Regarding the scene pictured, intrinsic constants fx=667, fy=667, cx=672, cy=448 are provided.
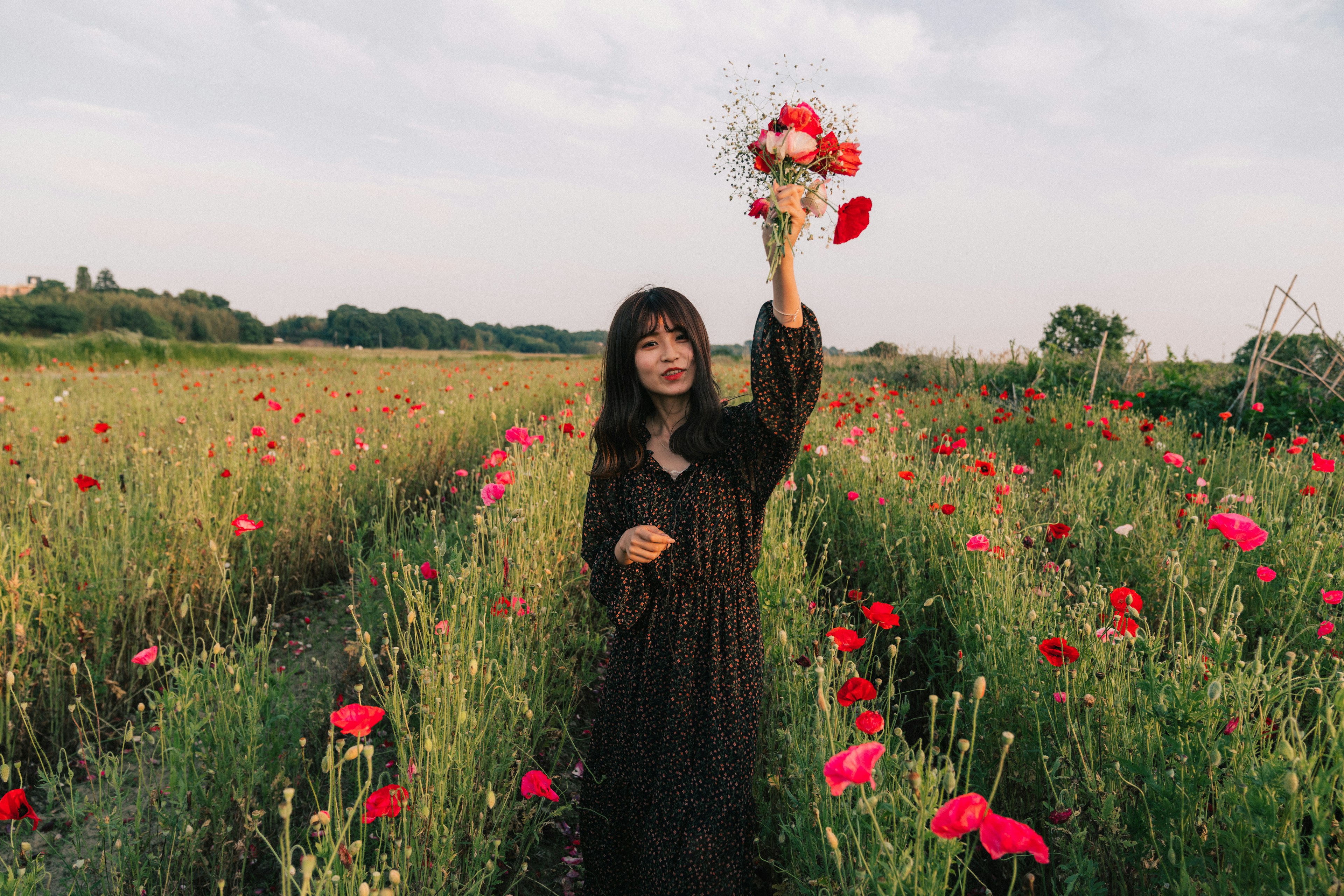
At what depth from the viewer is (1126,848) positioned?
4.49ft

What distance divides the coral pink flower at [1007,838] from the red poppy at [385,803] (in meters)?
0.94

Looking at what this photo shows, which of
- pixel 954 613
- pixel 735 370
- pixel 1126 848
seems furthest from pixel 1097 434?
pixel 735 370

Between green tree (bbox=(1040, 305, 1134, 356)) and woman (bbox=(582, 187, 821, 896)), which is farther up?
green tree (bbox=(1040, 305, 1134, 356))

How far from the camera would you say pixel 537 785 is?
1.39 m

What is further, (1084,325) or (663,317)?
(1084,325)

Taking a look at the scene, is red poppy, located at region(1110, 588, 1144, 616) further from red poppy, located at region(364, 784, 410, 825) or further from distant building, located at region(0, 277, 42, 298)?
distant building, located at region(0, 277, 42, 298)

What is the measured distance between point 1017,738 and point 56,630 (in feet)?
10.1

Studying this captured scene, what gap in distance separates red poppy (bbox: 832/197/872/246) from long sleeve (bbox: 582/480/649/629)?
2.83 feet

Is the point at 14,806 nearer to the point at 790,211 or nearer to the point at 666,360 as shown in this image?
the point at 666,360

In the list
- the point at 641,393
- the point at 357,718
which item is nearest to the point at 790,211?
the point at 641,393

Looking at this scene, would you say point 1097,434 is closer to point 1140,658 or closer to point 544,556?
point 1140,658

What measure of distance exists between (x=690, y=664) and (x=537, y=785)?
45cm

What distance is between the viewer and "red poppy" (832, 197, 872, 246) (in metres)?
1.36

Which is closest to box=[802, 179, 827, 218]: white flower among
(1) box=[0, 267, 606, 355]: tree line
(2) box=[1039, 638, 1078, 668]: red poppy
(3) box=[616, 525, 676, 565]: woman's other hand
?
(3) box=[616, 525, 676, 565]: woman's other hand
